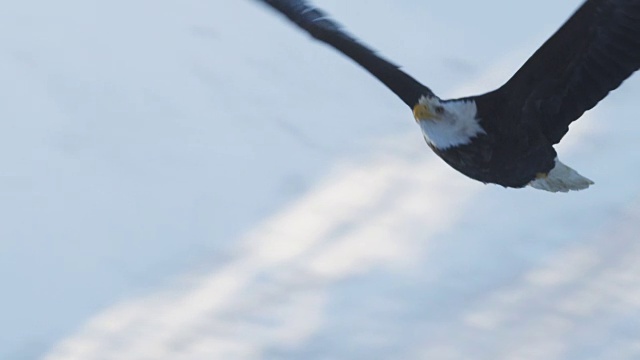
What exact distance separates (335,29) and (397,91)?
35cm

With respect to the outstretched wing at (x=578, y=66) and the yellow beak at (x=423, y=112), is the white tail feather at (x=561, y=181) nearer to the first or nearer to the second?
the outstretched wing at (x=578, y=66)

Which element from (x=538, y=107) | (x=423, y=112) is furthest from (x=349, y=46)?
(x=538, y=107)

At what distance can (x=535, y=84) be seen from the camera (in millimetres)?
4828

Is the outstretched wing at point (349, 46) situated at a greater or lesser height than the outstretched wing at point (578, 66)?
greater

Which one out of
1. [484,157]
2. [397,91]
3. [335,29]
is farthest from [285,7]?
[484,157]

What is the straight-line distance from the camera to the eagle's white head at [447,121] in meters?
4.86

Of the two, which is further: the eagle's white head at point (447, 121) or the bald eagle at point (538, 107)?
the eagle's white head at point (447, 121)

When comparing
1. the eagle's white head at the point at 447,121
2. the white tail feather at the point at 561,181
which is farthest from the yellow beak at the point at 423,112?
the white tail feather at the point at 561,181

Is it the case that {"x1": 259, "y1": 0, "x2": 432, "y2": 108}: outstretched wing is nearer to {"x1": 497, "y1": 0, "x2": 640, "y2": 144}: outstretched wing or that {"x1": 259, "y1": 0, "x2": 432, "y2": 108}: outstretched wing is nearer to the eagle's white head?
the eagle's white head

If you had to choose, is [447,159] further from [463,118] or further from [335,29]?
[335,29]

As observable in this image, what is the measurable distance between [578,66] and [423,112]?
1.40 ft

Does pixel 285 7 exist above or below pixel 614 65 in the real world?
above

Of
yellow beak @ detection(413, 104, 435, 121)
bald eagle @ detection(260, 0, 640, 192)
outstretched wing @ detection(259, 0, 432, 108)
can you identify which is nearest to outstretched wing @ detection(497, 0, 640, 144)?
bald eagle @ detection(260, 0, 640, 192)

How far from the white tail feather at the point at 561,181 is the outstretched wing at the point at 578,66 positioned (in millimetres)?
94
